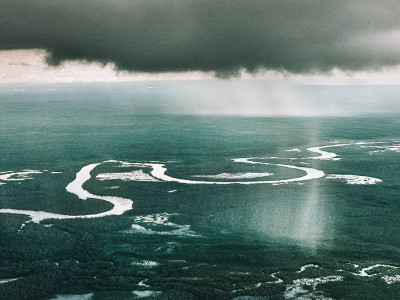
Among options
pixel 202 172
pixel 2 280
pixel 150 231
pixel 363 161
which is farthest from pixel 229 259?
pixel 363 161

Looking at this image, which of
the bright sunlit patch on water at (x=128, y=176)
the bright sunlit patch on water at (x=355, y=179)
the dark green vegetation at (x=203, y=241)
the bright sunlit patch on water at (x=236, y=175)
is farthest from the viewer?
the bright sunlit patch on water at (x=236, y=175)

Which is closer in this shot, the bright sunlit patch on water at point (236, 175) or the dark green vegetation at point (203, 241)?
the dark green vegetation at point (203, 241)

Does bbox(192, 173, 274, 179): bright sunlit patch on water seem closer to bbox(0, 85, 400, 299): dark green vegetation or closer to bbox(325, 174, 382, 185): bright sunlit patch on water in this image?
bbox(0, 85, 400, 299): dark green vegetation

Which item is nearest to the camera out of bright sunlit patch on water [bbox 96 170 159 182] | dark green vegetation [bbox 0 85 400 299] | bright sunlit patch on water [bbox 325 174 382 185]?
dark green vegetation [bbox 0 85 400 299]

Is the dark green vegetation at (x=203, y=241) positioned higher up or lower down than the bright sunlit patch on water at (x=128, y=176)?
lower down

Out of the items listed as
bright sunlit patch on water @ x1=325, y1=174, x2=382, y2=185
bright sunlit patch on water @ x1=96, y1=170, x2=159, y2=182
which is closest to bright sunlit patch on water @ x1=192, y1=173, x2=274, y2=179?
bright sunlit patch on water @ x1=96, y1=170, x2=159, y2=182

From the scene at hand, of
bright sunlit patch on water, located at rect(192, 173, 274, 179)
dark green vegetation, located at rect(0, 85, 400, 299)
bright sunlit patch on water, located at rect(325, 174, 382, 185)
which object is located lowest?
dark green vegetation, located at rect(0, 85, 400, 299)

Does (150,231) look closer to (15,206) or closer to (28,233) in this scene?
(28,233)

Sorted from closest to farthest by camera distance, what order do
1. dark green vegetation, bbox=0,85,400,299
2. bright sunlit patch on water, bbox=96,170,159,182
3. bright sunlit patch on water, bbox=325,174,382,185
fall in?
dark green vegetation, bbox=0,85,400,299 < bright sunlit patch on water, bbox=325,174,382,185 < bright sunlit patch on water, bbox=96,170,159,182

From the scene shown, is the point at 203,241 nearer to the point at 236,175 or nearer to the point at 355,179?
the point at 236,175

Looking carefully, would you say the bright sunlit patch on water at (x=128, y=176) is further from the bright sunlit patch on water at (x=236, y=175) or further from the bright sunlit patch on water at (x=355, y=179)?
the bright sunlit patch on water at (x=355, y=179)

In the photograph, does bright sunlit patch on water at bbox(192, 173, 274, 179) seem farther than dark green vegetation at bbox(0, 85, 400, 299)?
Yes

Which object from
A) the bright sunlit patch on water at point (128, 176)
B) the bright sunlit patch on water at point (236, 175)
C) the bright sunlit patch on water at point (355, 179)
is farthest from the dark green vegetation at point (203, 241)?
the bright sunlit patch on water at point (236, 175)
